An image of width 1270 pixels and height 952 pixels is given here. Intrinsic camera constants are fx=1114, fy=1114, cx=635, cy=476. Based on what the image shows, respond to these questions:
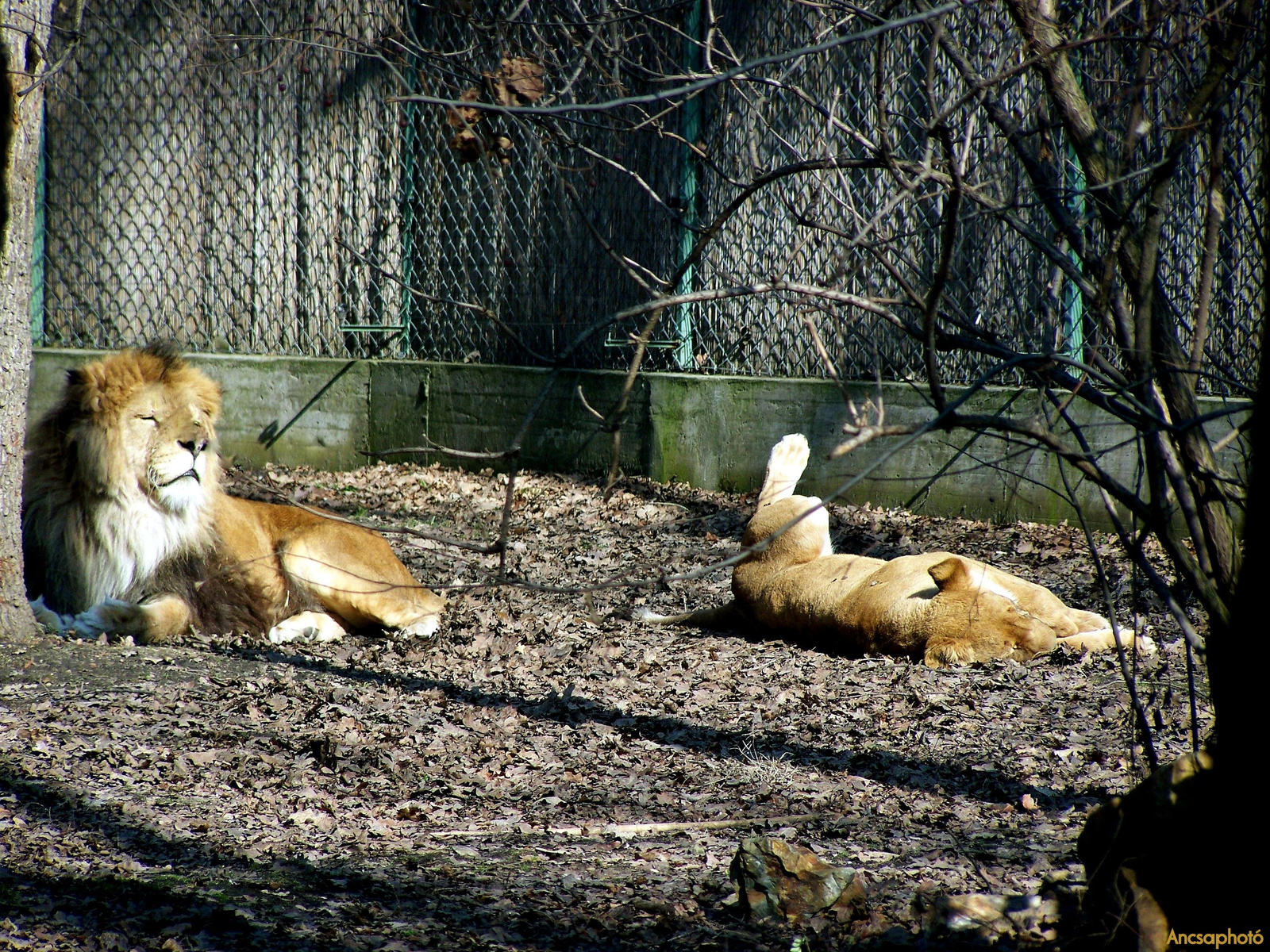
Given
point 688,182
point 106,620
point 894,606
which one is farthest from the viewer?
point 688,182

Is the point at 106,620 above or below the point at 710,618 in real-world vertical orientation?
above

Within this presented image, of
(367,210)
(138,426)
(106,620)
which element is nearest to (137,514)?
(138,426)

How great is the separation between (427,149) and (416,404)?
7.15 feet

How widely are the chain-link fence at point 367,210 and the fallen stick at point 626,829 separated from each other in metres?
5.17

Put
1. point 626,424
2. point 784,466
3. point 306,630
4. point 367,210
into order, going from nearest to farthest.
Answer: point 306,630, point 784,466, point 626,424, point 367,210

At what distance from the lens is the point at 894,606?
530 cm

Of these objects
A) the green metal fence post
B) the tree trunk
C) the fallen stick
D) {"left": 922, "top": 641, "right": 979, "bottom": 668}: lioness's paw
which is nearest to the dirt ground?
the fallen stick

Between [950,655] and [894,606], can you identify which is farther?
[894,606]

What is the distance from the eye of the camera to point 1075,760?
388 cm

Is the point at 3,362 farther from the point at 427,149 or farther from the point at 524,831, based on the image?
the point at 427,149

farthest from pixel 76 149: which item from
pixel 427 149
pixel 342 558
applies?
pixel 342 558

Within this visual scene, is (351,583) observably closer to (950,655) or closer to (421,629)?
(421,629)

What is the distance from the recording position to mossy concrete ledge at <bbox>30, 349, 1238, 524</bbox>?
7805 millimetres

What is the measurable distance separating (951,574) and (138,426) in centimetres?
376
